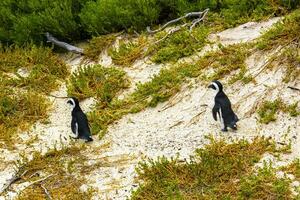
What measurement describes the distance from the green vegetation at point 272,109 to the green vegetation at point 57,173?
2714 millimetres

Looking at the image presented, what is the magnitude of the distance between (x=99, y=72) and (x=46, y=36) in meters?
2.41

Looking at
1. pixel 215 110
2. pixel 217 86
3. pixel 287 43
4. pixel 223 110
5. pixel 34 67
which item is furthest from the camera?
pixel 34 67

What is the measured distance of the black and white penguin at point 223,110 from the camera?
905cm

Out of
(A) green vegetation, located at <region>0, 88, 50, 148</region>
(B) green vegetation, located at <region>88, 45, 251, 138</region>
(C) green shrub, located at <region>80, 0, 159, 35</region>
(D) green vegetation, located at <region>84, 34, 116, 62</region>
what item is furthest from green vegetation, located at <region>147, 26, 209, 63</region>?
(A) green vegetation, located at <region>0, 88, 50, 148</region>

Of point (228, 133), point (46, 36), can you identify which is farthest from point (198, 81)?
point (46, 36)

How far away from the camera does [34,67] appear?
12.4 meters

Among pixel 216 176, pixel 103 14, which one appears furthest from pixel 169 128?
pixel 103 14

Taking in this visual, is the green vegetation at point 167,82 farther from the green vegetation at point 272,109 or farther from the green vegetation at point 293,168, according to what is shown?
the green vegetation at point 293,168

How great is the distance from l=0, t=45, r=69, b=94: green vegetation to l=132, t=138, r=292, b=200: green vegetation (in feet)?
13.2

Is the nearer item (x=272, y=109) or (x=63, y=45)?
(x=272, y=109)

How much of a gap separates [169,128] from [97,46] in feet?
11.8

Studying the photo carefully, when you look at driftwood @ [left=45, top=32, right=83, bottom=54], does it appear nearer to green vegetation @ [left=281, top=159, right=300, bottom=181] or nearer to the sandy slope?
the sandy slope

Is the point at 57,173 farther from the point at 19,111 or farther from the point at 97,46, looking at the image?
the point at 97,46

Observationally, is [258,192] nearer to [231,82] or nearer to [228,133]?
[228,133]
